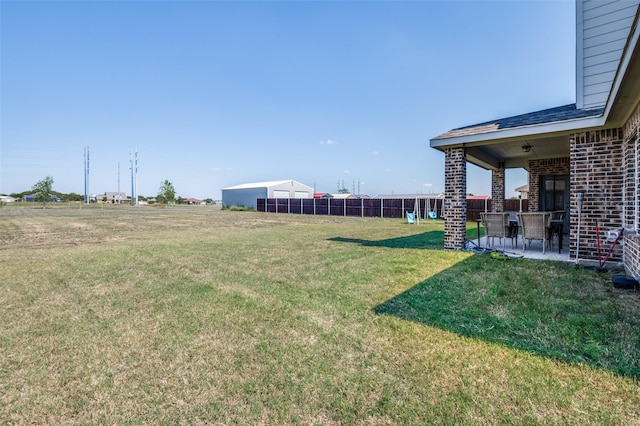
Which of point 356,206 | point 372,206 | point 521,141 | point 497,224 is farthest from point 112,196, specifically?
point 521,141

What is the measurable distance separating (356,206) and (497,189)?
669 inches

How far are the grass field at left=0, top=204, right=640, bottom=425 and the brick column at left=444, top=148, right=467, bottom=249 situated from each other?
227 cm

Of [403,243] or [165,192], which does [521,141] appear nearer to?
[403,243]

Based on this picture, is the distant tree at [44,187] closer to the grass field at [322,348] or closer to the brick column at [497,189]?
the grass field at [322,348]

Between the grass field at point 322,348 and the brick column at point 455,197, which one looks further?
the brick column at point 455,197

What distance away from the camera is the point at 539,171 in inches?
456

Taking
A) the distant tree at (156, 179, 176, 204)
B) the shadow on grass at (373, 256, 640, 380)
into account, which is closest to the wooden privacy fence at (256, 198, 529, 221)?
the shadow on grass at (373, 256, 640, 380)

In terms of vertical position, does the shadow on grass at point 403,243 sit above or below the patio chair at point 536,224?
below

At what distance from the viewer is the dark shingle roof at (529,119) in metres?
6.12

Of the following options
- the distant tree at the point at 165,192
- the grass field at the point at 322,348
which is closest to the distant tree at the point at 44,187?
the distant tree at the point at 165,192

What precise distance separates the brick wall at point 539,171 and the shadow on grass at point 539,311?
7695 millimetres

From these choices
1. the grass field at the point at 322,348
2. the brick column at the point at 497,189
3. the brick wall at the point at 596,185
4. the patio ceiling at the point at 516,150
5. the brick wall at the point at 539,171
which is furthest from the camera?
the brick column at the point at 497,189

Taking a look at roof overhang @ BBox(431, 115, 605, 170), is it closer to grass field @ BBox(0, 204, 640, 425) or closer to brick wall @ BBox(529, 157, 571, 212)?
brick wall @ BBox(529, 157, 571, 212)

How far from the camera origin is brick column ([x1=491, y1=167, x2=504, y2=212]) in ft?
40.3
